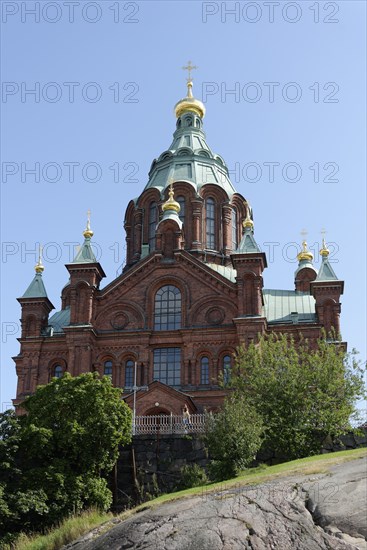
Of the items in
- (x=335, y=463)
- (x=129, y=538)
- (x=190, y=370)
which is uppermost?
(x=190, y=370)

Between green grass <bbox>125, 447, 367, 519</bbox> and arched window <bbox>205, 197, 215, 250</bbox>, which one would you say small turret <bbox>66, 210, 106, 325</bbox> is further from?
green grass <bbox>125, 447, 367, 519</bbox>

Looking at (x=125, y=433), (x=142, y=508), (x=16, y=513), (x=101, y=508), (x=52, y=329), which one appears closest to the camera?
(x=142, y=508)

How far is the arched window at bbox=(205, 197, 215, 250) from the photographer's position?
6650 cm

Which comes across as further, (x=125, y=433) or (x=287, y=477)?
(x=125, y=433)

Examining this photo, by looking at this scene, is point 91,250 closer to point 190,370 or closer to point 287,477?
point 190,370

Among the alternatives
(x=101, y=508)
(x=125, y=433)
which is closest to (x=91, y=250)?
(x=125, y=433)

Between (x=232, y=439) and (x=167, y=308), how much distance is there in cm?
2322

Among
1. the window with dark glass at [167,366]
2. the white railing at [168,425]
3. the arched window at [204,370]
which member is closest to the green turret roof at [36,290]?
the window with dark glass at [167,366]

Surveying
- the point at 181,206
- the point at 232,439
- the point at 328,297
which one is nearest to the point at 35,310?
the point at 181,206

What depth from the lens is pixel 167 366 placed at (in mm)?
56531

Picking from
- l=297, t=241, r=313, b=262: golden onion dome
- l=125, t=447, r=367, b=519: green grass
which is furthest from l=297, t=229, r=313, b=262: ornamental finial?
l=125, t=447, r=367, b=519: green grass

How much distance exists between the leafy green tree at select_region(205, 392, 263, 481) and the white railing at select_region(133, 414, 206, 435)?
3.58m

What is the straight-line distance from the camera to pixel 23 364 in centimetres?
5859

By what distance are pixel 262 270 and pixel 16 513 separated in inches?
1152
